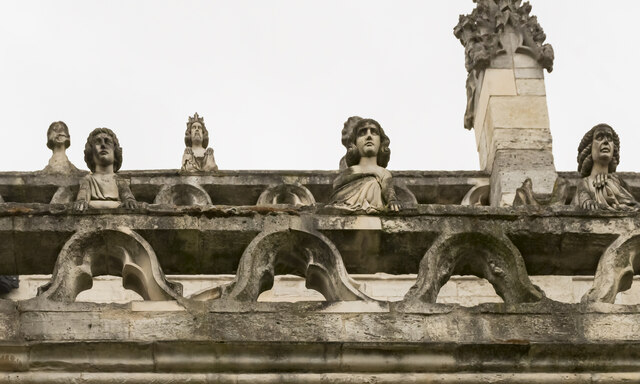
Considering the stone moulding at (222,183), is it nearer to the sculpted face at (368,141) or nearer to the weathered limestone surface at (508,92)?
the weathered limestone surface at (508,92)

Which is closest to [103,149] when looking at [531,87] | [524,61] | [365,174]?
[365,174]

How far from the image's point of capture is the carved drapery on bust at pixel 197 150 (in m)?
19.4

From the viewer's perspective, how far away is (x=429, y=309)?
1166cm

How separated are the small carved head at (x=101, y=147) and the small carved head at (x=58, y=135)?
449 cm

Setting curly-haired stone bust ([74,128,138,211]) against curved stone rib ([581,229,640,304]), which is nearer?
curved stone rib ([581,229,640,304])

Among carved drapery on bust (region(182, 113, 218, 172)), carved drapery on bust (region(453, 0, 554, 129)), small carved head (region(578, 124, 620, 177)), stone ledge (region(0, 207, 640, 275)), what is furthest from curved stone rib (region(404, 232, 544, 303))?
carved drapery on bust (region(453, 0, 554, 129))

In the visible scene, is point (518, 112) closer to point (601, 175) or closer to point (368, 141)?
point (601, 175)

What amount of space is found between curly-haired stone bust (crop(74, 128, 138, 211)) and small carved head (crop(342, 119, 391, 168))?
5.06ft

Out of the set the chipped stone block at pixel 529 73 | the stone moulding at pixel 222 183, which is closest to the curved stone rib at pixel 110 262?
the stone moulding at pixel 222 183

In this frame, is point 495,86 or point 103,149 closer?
point 103,149

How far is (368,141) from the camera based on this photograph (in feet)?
45.4

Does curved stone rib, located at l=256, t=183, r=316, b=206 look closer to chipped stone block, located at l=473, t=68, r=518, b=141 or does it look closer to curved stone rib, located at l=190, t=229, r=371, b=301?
chipped stone block, located at l=473, t=68, r=518, b=141

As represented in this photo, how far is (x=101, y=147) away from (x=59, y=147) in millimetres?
4719

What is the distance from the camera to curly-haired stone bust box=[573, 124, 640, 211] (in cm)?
1345
